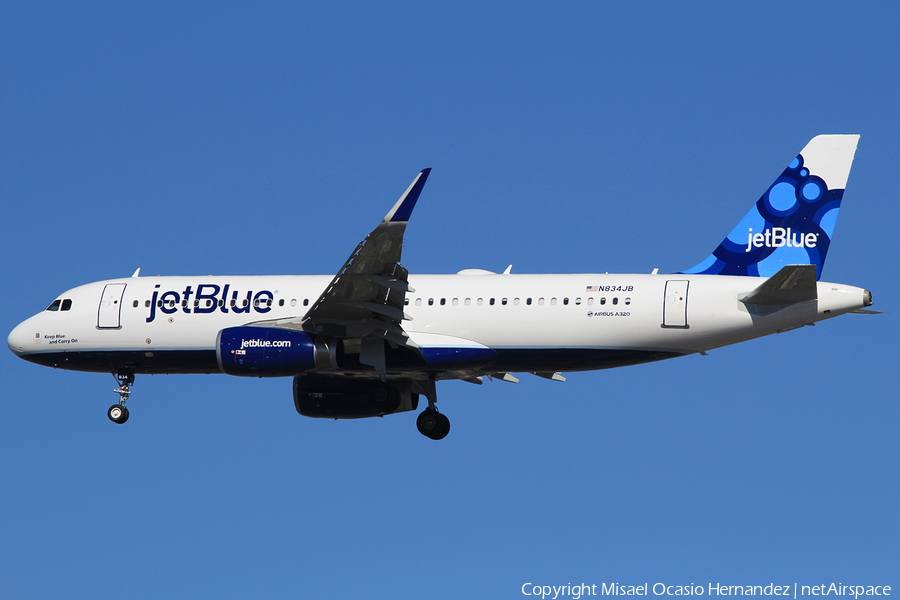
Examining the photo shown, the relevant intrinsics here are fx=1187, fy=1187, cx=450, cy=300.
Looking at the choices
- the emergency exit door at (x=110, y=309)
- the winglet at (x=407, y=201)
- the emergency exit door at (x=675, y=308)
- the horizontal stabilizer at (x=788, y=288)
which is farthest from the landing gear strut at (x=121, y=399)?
the horizontal stabilizer at (x=788, y=288)

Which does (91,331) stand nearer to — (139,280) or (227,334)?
(139,280)

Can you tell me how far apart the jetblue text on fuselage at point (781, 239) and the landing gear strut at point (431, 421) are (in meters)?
9.44

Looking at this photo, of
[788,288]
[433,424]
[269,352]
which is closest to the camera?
[788,288]

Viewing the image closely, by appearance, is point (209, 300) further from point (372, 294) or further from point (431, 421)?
point (431, 421)

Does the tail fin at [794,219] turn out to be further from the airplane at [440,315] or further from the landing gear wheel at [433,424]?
the landing gear wheel at [433,424]

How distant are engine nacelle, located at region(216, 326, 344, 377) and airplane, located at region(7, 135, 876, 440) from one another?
0.03 m

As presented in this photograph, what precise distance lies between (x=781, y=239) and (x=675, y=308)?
11.9 ft

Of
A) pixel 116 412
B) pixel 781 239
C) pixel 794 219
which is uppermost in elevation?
pixel 794 219

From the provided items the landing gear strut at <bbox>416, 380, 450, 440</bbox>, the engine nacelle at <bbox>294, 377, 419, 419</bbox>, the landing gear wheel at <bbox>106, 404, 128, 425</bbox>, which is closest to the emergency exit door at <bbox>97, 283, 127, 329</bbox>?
the landing gear wheel at <bbox>106, 404, 128, 425</bbox>

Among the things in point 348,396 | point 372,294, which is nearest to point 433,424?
point 348,396

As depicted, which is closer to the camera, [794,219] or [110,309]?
[794,219]

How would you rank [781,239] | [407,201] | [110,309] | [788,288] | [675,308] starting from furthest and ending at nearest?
[110,309] → [781,239] → [675,308] → [788,288] → [407,201]

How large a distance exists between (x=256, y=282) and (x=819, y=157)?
15.1 m

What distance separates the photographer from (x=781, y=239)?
3012cm
